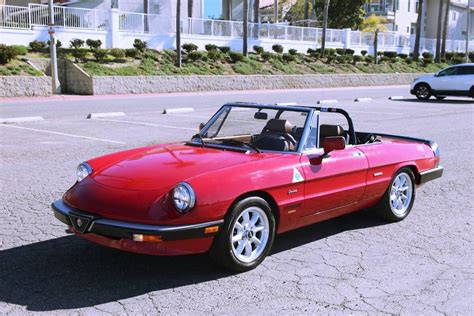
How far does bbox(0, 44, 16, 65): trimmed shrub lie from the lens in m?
23.6

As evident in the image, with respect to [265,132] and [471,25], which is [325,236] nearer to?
[265,132]

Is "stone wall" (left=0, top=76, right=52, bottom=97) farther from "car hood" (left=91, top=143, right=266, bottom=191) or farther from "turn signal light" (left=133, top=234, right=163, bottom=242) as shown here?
"turn signal light" (left=133, top=234, right=163, bottom=242)

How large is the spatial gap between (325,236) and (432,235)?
3.56 feet

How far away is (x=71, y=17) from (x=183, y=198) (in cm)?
2690

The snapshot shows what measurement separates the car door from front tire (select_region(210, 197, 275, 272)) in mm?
514

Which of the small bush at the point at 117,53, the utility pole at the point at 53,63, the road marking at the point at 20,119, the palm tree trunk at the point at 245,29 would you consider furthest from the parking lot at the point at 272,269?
the palm tree trunk at the point at 245,29

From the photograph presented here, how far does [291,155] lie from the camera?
4.72 metres

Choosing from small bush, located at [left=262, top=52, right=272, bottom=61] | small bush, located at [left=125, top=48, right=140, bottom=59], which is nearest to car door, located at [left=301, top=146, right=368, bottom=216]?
small bush, located at [left=125, top=48, right=140, bottom=59]

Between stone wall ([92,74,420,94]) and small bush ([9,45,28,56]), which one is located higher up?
small bush ([9,45,28,56])

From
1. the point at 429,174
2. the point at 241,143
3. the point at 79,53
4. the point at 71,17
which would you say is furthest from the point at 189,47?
the point at 241,143

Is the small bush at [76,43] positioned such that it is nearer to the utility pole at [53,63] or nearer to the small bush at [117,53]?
the small bush at [117,53]

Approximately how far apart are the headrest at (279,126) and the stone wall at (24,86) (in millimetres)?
20066

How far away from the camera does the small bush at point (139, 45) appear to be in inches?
1187

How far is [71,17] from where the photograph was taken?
28.3 metres
